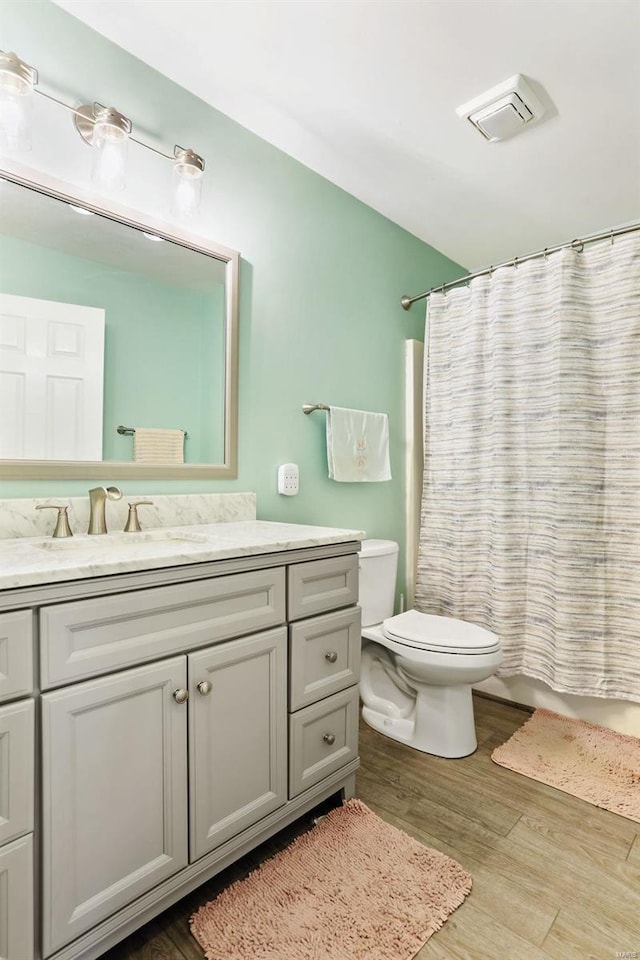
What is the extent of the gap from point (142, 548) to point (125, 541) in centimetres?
16

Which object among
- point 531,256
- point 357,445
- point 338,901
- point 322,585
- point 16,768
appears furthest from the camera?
point 357,445

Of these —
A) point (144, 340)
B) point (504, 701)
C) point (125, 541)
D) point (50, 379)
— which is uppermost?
point (144, 340)

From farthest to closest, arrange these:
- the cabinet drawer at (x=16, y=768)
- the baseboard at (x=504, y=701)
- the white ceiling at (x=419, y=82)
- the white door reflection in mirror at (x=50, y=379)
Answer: the baseboard at (x=504, y=701) → the white ceiling at (x=419, y=82) → the white door reflection in mirror at (x=50, y=379) → the cabinet drawer at (x=16, y=768)

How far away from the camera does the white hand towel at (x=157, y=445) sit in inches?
61.3

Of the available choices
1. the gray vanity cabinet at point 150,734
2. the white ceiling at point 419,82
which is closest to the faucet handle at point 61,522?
the gray vanity cabinet at point 150,734

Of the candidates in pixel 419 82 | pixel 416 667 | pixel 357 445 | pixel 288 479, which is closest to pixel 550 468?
pixel 357 445

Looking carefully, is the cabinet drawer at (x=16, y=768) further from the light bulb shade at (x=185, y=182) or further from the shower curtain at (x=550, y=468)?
the shower curtain at (x=550, y=468)

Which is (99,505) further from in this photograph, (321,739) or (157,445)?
(321,739)

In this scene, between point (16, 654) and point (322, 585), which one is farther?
point (322, 585)

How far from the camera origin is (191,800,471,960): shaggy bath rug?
1.08 metres

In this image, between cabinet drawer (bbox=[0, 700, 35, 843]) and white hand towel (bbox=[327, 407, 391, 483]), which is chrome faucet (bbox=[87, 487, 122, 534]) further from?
white hand towel (bbox=[327, 407, 391, 483])

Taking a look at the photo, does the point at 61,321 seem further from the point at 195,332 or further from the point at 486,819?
the point at 486,819

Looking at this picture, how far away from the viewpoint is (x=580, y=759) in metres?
1.83

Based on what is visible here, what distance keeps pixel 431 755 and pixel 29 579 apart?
1.62 m
